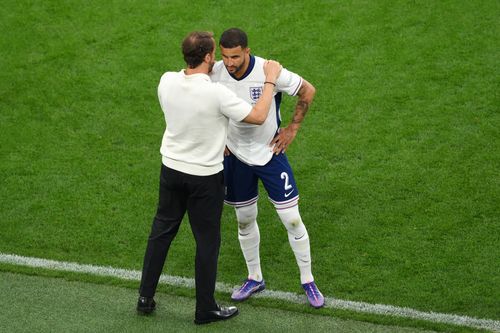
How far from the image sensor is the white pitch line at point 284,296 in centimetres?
680

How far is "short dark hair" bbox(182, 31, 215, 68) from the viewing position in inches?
242

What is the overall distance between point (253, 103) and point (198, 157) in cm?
63

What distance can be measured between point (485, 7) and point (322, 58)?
82.8 inches

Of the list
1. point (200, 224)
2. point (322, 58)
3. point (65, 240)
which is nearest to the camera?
point (200, 224)

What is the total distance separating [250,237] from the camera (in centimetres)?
725

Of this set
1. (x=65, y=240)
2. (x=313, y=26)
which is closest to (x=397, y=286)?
(x=65, y=240)

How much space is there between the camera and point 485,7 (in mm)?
11047

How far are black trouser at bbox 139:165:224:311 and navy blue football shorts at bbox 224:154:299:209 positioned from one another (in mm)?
418

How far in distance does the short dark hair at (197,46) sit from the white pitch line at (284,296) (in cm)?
199

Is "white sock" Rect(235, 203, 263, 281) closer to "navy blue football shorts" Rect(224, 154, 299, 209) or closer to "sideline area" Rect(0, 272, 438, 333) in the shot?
"navy blue football shorts" Rect(224, 154, 299, 209)

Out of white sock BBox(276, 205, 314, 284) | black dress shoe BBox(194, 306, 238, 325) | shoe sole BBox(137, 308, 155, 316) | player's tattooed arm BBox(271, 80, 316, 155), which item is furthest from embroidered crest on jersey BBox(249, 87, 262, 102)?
shoe sole BBox(137, 308, 155, 316)

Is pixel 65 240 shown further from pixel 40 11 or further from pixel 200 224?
pixel 40 11

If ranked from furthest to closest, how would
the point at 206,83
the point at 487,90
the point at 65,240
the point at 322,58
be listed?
1. the point at 322,58
2. the point at 487,90
3. the point at 65,240
4. the point at 206,83

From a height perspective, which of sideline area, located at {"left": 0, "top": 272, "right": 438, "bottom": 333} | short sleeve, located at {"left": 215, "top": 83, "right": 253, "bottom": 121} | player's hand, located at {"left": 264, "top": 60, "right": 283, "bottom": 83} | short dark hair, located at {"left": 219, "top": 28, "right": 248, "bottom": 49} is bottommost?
sideline area, located at {"left": 0, "top": 272, "right": 438, "bottom": 333}
